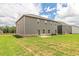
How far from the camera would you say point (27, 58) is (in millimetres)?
4371

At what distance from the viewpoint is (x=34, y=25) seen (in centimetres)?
496

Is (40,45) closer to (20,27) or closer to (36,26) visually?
(36,26)

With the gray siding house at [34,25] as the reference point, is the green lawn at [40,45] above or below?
below

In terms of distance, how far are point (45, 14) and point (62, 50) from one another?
3.99ft

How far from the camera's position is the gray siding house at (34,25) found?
4.89 m

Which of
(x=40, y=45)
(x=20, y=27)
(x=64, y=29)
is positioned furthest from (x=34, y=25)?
(x=64, y=29)

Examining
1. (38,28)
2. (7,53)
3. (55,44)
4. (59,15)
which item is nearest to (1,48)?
(7,53)

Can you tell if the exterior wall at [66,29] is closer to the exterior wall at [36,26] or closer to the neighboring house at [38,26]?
the neighboring house at [38,26]

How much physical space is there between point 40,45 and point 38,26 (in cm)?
57

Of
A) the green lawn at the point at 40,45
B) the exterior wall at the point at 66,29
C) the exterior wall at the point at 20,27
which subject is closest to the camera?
the green lawn at the point at 40,45

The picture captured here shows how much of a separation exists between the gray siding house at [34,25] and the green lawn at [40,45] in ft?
0.63

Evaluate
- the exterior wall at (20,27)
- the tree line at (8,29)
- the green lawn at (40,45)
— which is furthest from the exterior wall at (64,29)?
the tree line at (8,29)

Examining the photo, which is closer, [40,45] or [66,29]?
[40,45]

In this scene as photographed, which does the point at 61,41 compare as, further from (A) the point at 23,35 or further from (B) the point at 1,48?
(B) the point at 1,48
